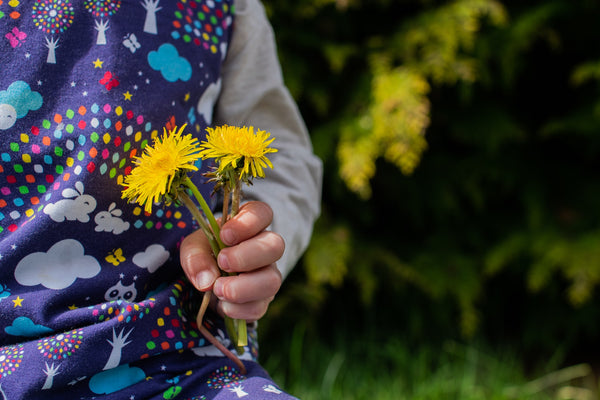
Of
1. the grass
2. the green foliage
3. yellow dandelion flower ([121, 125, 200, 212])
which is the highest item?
yellow dandelion flower ([121, 125, 200, 212])

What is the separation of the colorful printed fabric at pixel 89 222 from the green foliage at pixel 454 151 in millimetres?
992

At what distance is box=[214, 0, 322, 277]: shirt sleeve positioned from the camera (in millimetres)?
843

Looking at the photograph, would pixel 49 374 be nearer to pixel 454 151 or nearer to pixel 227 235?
pixel 227 235

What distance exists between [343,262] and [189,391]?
119cm

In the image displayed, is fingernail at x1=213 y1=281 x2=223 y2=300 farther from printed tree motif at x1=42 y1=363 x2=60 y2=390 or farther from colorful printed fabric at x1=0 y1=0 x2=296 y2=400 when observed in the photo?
printed tree motif at x1=42 y1=363 x2=60 y2=390

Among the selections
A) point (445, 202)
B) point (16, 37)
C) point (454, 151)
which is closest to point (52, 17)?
point (16, 37)

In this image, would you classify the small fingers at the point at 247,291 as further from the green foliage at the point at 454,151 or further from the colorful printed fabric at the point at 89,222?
the green foliage at the point at 454,151

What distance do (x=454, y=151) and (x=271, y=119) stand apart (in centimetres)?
138

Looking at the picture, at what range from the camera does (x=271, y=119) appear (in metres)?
0.91

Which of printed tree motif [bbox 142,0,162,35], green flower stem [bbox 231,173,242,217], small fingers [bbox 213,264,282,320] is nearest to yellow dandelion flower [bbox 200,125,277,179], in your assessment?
green flower stem [bbox 231,173,242,217]

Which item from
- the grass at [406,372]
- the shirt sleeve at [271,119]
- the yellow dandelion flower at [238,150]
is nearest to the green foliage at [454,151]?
the grass at [406,372]

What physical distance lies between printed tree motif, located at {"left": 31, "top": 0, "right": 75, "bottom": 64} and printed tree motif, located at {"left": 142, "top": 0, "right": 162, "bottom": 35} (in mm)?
95

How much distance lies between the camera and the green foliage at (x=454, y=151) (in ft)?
5.63

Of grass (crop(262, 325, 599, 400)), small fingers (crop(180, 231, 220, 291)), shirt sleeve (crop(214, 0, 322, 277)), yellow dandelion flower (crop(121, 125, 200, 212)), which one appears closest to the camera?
yellow dandelion flower (crop(121, 125, 200, 212))
